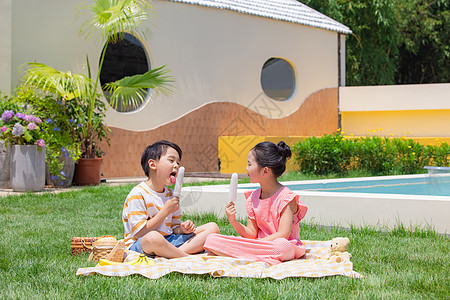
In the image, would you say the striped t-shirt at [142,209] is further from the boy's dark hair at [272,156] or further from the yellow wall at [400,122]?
the yellow wall at [400,122]

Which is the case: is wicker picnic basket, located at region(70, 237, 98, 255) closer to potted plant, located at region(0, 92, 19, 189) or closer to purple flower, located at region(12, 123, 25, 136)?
purple flower, located at region(12, 123, 25, 136)

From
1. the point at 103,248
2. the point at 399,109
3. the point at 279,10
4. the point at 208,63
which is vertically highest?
the point at 279,10

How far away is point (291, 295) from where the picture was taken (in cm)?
318

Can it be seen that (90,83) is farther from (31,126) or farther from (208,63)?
(208,63)

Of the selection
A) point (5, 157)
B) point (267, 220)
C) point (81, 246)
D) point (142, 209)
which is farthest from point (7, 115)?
point (267, 220)

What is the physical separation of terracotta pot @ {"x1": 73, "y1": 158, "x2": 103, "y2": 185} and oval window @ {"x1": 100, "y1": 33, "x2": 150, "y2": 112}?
1634 mm

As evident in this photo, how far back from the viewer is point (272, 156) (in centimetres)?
410

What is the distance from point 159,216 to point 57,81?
5.93 meters

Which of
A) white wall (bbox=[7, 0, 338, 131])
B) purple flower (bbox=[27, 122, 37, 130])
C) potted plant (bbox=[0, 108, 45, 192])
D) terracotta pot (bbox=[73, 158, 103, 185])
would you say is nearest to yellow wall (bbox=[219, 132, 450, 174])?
white wall (bbox=[7, 0, 338, 131])

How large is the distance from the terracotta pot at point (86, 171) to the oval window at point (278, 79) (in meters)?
5.37

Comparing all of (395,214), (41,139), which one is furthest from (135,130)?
(395,214)

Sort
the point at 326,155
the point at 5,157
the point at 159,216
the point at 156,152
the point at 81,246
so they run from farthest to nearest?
the point at 326,155
the point at 5,157
the point at 81,246
the point at 156,152
the point at 159,216

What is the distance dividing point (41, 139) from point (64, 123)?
1.03 meters

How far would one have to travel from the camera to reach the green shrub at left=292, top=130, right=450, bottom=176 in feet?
35.4
